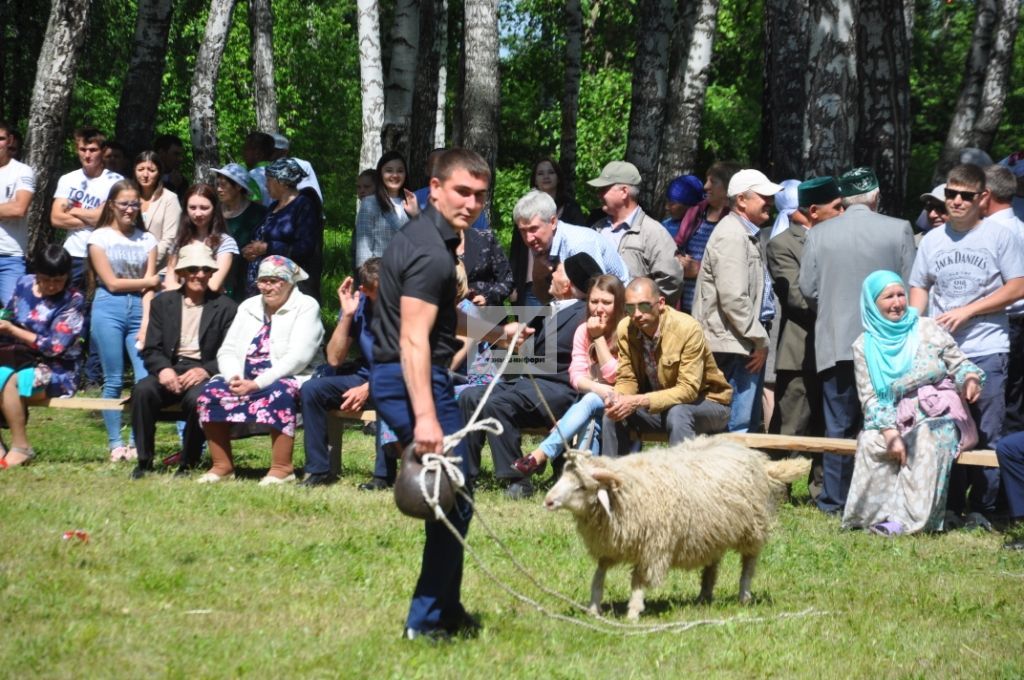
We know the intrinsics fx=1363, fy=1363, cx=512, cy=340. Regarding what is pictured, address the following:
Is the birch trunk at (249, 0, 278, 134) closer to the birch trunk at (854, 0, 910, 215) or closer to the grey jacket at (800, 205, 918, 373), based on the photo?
the birch trunk at (854, 0, 910, 215)

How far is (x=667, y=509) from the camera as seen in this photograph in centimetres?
685

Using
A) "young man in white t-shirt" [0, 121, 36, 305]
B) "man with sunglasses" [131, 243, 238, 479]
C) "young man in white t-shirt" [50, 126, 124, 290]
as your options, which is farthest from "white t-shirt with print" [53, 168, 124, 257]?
"man with sunglasses" [131, 243, 238, 479]

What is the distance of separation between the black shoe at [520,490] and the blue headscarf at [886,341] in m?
2.63

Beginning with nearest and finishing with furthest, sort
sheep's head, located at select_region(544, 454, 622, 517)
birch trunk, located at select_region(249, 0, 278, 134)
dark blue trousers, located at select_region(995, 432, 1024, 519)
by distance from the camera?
sheep's head, located at select_region(544, 454, 622, 517), dark blue trousers, located at select_region(995, 432, 1024, 519), birch trunk, located at select_region(249, 0, 278, 134)

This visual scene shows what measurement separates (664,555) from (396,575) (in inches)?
64.2

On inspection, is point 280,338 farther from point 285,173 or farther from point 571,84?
point 571,84

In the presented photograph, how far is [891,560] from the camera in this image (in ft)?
27.6

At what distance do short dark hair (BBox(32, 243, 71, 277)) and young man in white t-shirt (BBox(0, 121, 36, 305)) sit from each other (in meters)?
1.13

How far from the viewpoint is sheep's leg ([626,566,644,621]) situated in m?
6.90

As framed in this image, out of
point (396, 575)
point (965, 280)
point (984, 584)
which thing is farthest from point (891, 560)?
point (396, 575)

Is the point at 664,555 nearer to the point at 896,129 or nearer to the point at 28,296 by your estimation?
the point at 28,296

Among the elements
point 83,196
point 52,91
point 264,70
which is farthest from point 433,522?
point 264,70

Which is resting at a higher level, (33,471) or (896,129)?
(896,129)

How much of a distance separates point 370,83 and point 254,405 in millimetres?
Result: 9640
